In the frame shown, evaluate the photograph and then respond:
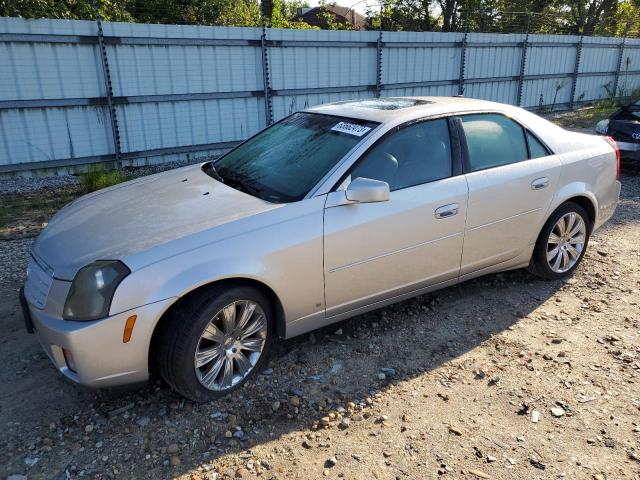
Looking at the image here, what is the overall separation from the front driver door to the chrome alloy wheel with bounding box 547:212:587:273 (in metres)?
1.21

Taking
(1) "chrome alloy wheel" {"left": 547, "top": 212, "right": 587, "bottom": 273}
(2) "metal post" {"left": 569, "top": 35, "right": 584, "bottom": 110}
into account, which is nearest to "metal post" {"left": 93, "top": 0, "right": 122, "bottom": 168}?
(1) "chrome alloy wheel" {"left": 547, "top": 212, "right": 587, "bottom": 273}

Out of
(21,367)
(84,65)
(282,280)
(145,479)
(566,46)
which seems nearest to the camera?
(145,479)

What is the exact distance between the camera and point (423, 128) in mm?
3889

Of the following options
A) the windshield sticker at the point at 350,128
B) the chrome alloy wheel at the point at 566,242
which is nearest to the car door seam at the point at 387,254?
the windshield sticker at the point at 350,128

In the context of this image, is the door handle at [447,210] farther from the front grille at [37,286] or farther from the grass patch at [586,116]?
the grass patch at [586,116]

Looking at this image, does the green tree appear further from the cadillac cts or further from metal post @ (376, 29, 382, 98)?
the cadillac cts

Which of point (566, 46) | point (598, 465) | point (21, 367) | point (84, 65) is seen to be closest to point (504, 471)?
point (598, 465)

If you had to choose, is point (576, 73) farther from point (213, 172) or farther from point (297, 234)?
point (297, 234)

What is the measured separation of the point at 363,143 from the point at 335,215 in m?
0.57

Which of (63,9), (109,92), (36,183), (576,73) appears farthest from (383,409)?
(576,73)

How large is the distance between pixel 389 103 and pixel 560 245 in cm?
200

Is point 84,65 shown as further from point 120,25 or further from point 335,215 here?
point 335,215

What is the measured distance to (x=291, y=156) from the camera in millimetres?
3861

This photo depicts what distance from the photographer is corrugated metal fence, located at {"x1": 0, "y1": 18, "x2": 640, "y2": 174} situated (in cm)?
820
